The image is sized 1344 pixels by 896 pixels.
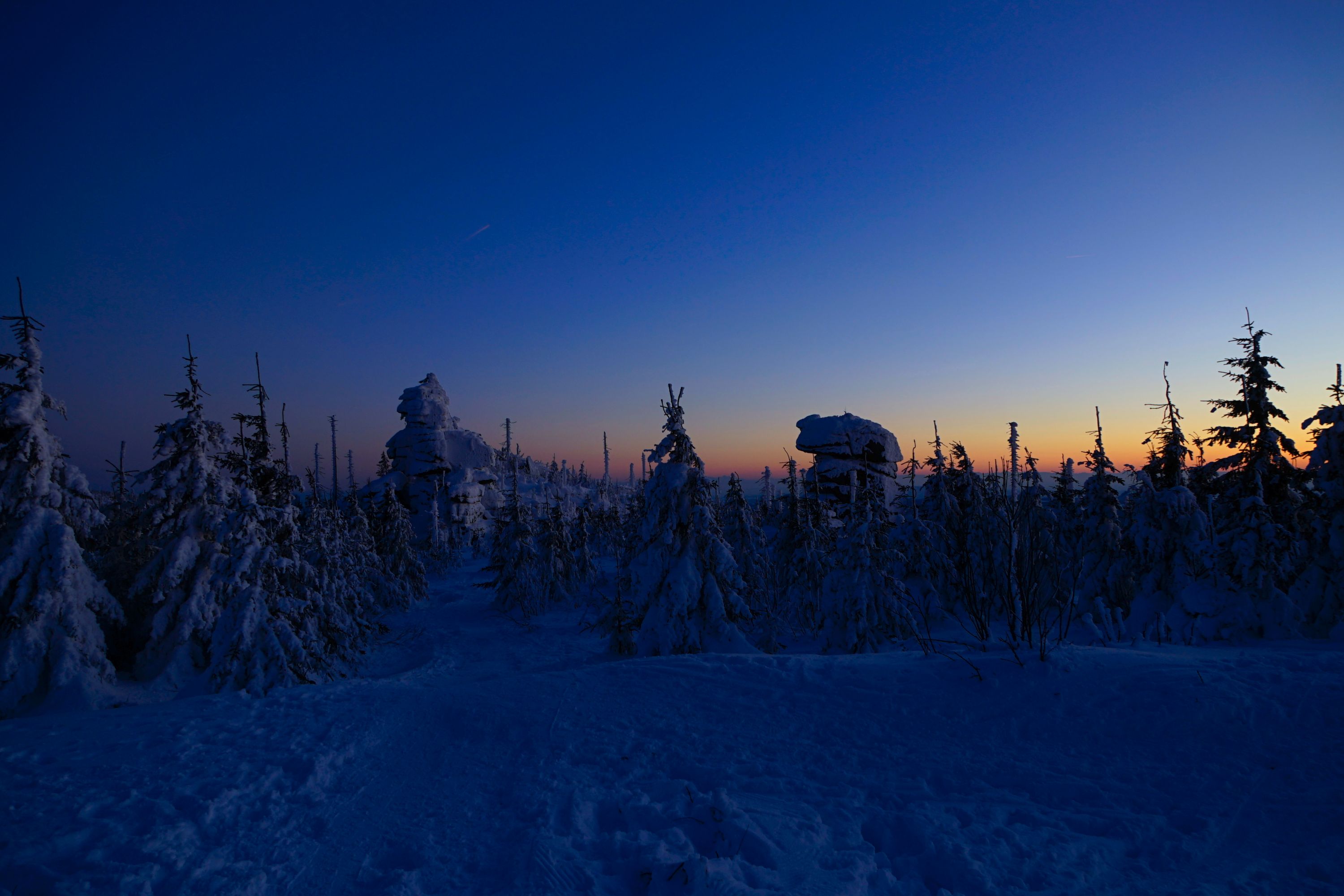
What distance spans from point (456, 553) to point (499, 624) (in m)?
22.6

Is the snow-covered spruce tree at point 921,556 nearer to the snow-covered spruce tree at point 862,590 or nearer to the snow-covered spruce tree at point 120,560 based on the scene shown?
the snow-covered spruce tree at point 862,590

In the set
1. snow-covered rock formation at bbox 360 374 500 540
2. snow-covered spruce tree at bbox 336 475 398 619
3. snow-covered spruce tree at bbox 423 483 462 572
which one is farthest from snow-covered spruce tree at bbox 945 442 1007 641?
snow-covered rock formation at bbox 360 374 500 540

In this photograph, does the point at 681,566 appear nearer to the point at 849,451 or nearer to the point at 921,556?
the point at 921,556

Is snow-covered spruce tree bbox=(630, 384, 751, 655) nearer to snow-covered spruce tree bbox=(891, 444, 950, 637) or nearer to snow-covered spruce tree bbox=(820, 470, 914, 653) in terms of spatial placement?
snow-covered spruce tree bbox=(820, 470, 914, 653)

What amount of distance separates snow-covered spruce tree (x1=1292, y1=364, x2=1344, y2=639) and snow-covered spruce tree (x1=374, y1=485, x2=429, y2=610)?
37317mm

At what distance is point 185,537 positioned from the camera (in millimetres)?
13648

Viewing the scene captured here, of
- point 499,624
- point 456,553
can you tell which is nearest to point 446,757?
point 499,624

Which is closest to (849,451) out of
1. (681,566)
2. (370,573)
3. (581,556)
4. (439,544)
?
(581,556)

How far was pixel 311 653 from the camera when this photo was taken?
50.4 feet

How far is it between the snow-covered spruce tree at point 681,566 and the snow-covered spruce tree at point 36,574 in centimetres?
1275

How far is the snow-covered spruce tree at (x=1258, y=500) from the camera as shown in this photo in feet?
47.6

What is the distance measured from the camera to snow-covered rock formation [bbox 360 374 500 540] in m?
55.8

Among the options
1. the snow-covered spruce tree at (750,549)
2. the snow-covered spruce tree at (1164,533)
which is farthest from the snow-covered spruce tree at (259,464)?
the snow-covered spruce tree at (1164,533)

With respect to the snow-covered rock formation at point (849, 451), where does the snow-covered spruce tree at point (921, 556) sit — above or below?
below
